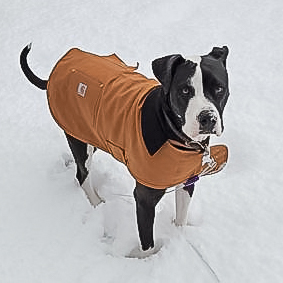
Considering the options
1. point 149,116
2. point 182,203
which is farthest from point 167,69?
point 182,203

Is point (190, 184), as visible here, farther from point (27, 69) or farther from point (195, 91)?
point (27, 69)

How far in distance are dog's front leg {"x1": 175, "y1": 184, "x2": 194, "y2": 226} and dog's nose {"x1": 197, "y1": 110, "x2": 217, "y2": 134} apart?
0.63 m

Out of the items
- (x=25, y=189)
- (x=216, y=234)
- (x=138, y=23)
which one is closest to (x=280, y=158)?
(x=216, y=234)

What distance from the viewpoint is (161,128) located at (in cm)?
200

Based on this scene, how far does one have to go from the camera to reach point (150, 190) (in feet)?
6.97

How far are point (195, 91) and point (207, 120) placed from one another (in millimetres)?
109

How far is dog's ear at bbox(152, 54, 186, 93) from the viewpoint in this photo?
1.90m

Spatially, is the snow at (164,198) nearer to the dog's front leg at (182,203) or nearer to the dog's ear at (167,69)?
the dog's front leg at (182,203)

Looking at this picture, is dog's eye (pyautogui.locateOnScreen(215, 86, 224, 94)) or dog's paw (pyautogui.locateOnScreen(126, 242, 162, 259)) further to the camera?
dog's paw (pyautogui.locateOnScreen(126, 242, 162, 259))

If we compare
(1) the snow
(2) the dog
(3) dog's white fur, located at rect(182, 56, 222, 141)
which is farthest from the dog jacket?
(1) the snow

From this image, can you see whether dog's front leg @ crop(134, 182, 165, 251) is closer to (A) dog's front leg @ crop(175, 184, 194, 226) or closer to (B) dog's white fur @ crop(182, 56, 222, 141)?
(A) dog's front leg @ crop(175, 184, 194, 226)

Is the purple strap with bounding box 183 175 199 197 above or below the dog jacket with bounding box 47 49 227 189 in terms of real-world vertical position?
below

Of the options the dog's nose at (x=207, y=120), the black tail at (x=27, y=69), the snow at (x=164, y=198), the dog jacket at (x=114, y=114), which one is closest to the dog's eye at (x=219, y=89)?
the dog's nose at (x=207, y=120)

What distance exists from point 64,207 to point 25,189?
0.84ft
